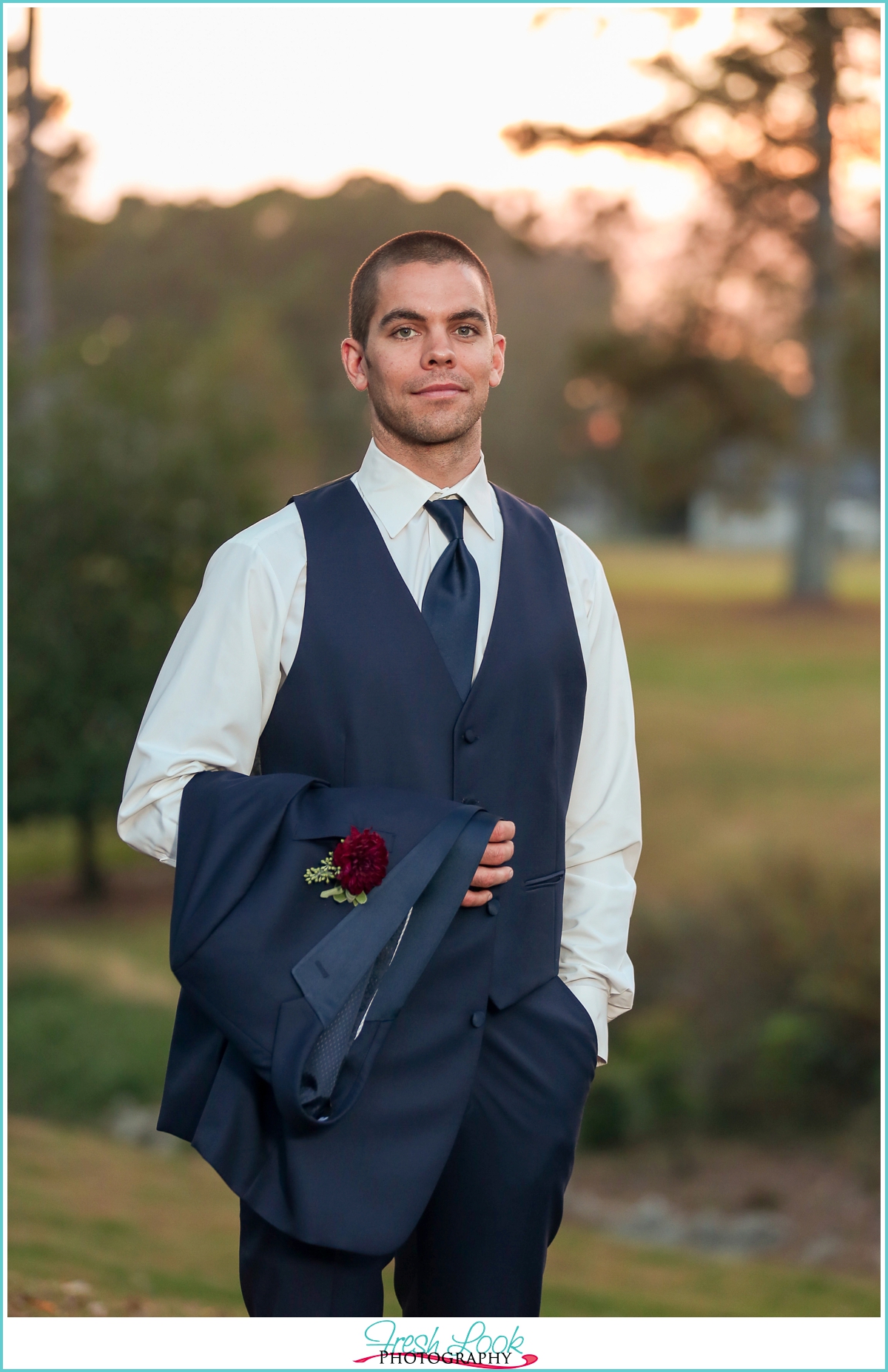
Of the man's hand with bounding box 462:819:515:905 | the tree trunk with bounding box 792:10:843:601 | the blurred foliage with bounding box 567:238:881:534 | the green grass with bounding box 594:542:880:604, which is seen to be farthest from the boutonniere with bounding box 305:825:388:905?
the tree trunk with bounding box 792:10:843:601

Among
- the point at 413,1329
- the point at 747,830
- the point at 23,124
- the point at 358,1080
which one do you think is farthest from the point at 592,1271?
the point at 23,124

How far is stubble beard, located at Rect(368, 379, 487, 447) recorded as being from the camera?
1.66 metres

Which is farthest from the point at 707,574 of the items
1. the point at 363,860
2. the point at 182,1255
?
the point at 363,860

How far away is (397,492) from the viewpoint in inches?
66.7

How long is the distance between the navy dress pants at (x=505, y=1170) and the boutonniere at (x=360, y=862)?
293mm

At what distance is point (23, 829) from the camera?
28.9 ft

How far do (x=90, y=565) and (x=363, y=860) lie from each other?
7167 mm

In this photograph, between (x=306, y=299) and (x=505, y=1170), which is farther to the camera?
(x=306, y=299)

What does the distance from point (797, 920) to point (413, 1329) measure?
21.0 feet

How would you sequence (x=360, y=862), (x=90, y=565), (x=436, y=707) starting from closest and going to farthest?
(x=360, y=862) < (x=436, y=707) < (x=90, y=565)

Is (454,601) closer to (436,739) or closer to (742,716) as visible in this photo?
(436,739)

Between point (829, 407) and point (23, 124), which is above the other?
point (23, 124)

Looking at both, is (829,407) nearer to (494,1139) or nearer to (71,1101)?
(71,1101)

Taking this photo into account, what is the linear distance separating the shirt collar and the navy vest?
3 cm
